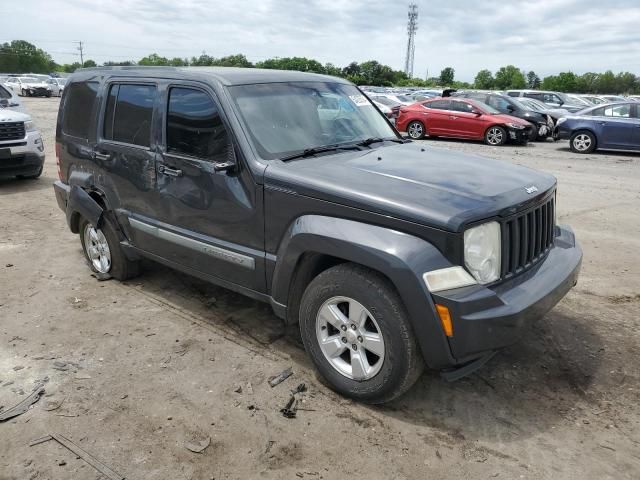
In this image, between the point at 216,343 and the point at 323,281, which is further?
the point at 216,343

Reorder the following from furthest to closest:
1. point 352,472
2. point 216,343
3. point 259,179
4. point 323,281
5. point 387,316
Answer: point 216,343 → point 259,179 → point 323,281 → point 387,316 → point 352,472

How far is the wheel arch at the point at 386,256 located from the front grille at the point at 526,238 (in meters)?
0.48

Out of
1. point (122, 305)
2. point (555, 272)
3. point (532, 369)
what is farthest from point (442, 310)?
point (122, 305)

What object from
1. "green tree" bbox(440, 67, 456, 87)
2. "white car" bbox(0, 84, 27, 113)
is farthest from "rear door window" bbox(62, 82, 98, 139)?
"green tree" bbox(440, 67, 456, 87)

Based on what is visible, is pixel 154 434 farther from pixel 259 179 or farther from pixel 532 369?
pixel 532 369

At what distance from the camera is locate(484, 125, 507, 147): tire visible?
1638cm

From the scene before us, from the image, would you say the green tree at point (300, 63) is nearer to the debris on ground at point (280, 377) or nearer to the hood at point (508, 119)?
the hood at point (508, 119)

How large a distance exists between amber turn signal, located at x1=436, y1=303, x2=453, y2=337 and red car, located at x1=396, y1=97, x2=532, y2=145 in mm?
14953

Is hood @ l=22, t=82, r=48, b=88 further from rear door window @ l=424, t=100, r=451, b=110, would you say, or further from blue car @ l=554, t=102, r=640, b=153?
blue car @ l=554, t=102, r=640, b=153

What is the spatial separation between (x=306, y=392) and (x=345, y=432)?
0.46 metres

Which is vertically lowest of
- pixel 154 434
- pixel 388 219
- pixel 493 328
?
pixel 154 434

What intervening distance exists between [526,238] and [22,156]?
9.03m

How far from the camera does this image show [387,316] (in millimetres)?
2867

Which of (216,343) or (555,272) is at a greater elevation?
(555,272)
